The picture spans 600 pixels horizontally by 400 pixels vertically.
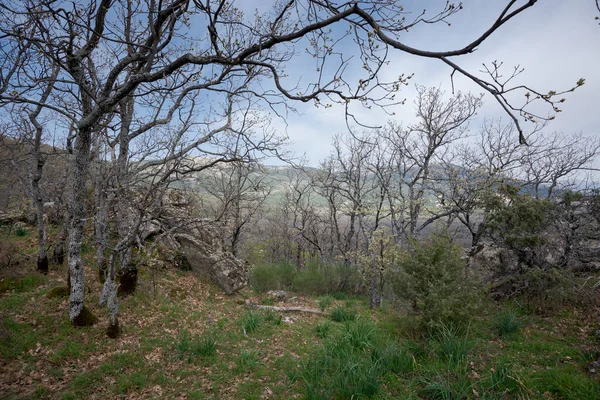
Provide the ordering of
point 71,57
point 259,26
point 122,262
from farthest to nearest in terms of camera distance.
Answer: point 122,262
point 259,26
point 71,57

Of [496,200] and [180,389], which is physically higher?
[496,200]

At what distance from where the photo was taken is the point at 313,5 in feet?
11.2

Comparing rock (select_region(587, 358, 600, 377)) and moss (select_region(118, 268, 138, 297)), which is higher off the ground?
rock (select_region(587, 358, 600, 377))

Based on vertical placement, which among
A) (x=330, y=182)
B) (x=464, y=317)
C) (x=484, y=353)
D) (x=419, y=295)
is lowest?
(x=484, y=353)

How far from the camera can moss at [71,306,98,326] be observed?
20.0ft

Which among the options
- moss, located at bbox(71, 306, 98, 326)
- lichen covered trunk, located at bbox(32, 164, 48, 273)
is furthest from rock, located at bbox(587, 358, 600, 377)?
lichen covered trunk, located at bbox(32, 164, 48, 273)

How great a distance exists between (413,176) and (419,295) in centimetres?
1182

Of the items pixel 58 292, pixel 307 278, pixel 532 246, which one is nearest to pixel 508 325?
pixel 532 246

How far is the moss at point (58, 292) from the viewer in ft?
23.6

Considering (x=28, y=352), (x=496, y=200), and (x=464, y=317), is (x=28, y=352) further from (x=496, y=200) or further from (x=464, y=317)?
(x=496, y=200)

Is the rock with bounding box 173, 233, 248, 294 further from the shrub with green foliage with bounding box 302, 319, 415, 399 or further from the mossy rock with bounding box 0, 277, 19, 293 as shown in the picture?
the shrub with green foliage with bounding box 302, 319, 415, 399

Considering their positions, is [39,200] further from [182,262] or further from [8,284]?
[182,262]

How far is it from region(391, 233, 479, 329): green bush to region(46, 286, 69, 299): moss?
8.31m

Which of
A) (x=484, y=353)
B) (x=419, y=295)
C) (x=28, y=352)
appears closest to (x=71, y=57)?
(x=28, y=352)
